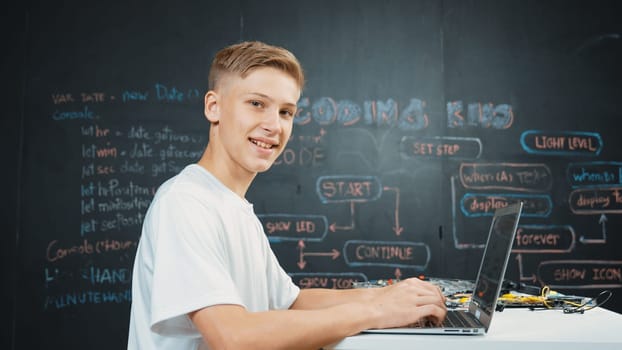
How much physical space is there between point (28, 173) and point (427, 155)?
2.46 metres

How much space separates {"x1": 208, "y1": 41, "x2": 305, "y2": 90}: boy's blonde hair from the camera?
1215mm

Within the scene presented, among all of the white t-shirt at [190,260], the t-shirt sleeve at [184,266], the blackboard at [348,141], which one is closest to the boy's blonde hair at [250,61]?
the white t-shirt at [190,260]

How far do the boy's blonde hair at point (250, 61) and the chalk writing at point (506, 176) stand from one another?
7.51ft

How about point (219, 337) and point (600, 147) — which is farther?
point (600, 147)

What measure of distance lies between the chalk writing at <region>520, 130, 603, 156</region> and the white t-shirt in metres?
2.67

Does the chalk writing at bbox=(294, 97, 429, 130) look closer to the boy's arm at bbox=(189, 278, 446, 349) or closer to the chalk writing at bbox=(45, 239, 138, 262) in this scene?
the chalk writing at bbox=(45, 239, 138, 262)

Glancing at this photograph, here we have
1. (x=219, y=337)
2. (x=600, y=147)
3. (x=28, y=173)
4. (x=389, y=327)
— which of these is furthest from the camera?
(x=600, y=147)

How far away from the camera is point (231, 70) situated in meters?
1.23

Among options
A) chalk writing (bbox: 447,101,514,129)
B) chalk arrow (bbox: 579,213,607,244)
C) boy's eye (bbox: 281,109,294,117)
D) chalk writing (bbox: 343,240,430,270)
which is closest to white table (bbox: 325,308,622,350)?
boy's eye (bbox: 281,109,294,117)

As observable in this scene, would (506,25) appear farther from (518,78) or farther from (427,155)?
(427,155)

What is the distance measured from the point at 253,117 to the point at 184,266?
16.0 inches

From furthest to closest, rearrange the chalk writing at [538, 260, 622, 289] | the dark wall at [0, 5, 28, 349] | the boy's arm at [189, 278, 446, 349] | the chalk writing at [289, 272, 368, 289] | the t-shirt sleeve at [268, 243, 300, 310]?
the chalk writing at [538, 260, 622, 289] < the chalk writing at [289, 272, 368, 289] < the dark wall at [0, 5, 28, 349] < the t-shirt sleeve at [268, 243, 300, 310] < the boy's arm at [189, 278, 446, 349]

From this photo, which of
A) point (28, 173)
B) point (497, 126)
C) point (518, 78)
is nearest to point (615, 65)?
point (518, 78)

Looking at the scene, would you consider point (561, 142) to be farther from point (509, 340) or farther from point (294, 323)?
point (294, 323)
